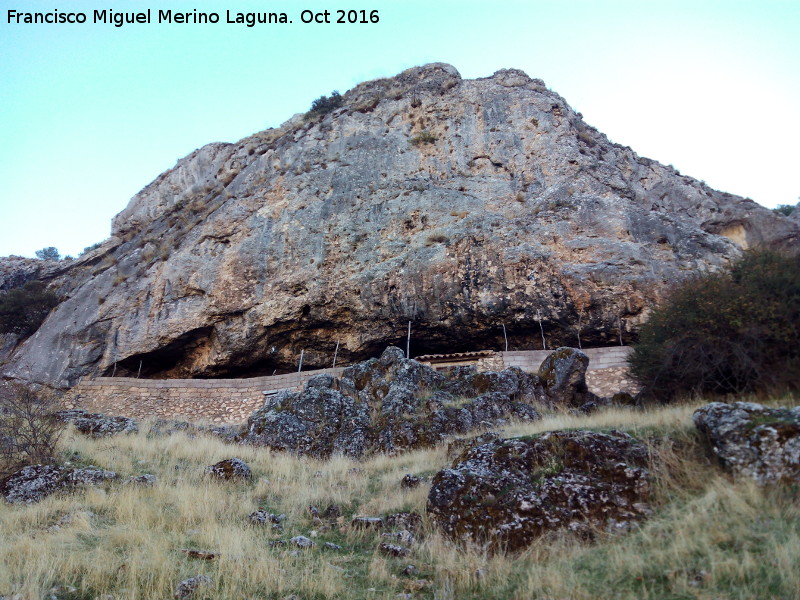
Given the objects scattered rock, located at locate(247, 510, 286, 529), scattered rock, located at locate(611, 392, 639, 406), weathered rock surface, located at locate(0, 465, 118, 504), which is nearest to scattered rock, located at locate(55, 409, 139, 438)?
weathered rock surface, located at locate(0, 465, 118, 504)

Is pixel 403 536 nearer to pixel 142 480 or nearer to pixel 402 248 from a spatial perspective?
pixel 142 480

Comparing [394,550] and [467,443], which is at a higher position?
[467,443]

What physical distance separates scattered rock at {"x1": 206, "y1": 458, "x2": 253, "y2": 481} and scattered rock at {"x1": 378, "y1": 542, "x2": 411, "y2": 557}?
4401 mm

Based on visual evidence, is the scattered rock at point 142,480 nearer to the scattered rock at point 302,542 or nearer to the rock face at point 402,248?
the scattered rock at point 302,542

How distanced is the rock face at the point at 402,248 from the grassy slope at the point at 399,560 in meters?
11.1

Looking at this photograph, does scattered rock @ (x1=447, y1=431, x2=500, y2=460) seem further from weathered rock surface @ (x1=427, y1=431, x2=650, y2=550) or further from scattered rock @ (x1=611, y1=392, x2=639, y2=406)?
scattered rock @ (x1=611, y1=392, x2=639, y2=406)

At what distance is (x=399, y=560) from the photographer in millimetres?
6258

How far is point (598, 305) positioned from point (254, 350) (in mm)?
12716

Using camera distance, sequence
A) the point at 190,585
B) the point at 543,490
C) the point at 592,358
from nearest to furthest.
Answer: the point at 190,585, the point at 543,490, the point at 592,358

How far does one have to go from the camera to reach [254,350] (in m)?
22.1

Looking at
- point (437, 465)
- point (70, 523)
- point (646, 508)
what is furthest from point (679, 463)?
point (70, 523)

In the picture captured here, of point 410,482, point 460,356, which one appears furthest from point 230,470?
point 460,356

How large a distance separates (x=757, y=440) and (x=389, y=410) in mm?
8911

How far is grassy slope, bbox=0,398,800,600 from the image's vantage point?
4.84 metres
